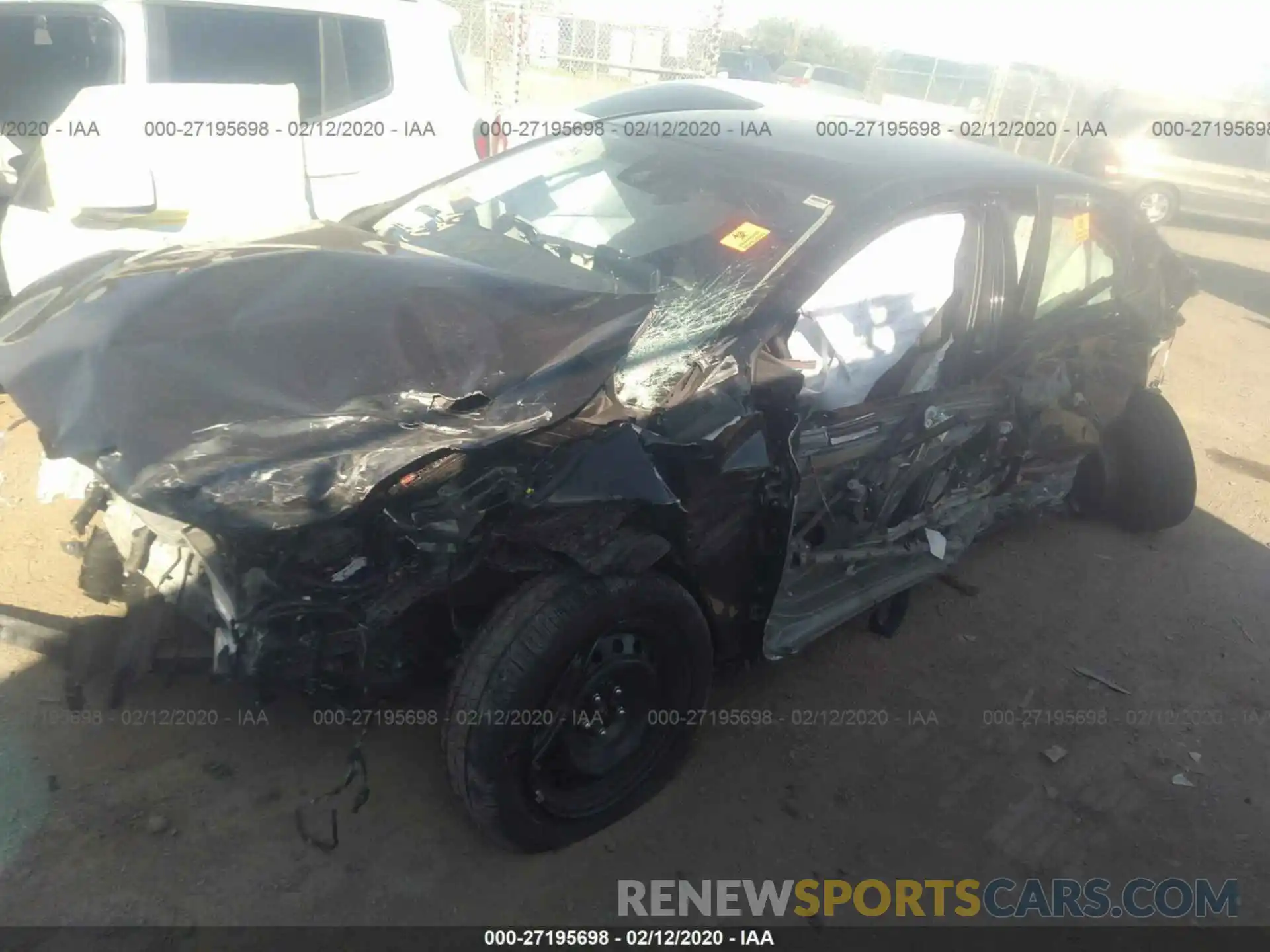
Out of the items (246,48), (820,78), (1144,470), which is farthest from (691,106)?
(820,78)

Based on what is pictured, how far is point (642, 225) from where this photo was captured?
289 centimetres

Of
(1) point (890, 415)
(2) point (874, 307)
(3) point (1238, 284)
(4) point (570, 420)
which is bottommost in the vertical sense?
(3) point (1238, 284)

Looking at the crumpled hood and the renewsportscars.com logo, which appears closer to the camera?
the crumpled hood

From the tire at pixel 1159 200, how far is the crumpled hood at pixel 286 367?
475 inches

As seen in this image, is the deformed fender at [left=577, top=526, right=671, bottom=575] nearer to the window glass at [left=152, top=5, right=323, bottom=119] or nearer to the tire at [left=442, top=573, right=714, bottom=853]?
the tire at [left=442, top=573, right=714, bottom=853]

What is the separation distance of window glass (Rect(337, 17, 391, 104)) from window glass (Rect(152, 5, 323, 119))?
170 millimetres

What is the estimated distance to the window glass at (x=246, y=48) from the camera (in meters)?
4.22

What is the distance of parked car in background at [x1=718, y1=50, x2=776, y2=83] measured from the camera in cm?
1691

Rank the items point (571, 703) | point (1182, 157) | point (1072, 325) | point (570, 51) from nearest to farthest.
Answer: point (571, 703) → point (1072, 325) → point (1182, 157) → point (570, 51)

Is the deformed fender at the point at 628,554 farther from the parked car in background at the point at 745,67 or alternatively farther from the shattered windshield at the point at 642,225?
the parked car in background at the point at 745,67

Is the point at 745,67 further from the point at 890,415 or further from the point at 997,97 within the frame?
the point at 890,415

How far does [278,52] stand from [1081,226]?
4080 mm

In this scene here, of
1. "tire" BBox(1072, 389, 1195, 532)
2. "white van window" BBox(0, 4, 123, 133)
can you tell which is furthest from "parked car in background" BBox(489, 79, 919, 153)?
"white van window" BBox(0, 4, 123, 133)

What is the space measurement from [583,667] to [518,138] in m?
6.18
